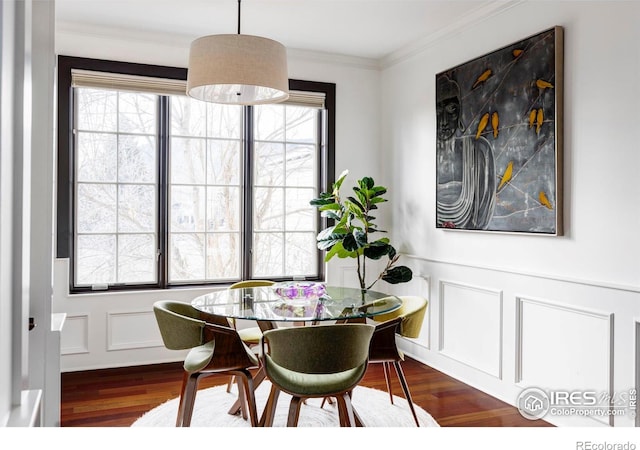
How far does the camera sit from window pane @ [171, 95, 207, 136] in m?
4.33

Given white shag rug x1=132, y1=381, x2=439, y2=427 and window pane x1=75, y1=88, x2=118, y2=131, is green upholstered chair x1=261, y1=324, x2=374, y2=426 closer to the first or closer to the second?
white shag rug x1=132, y1=381, x2=439, y2=427

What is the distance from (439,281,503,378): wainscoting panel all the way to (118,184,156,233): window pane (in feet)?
8.14

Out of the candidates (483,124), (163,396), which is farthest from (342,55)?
(163,396)

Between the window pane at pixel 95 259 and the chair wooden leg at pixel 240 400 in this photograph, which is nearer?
the chair wooden leg at pixel 240 400

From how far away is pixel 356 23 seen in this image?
12.9ft

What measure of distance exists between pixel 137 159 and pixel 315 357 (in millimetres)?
2684

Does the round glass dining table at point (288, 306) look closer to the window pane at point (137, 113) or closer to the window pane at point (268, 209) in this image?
the window pane at point (268, 209)

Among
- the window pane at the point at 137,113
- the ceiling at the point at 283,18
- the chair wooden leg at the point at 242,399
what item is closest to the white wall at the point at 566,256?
the ceiling at the point at 283,18

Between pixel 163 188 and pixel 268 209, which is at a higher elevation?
pixel 163 188

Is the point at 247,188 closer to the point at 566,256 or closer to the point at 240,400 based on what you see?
the point at 240,400

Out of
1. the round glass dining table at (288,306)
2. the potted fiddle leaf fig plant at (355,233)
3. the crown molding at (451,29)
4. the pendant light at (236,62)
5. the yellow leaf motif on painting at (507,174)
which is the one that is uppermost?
the crown molding at (451,29)

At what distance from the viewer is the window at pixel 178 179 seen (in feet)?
13.3

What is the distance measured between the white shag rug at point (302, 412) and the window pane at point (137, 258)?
1.22m

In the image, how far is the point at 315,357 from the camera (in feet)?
7.59
